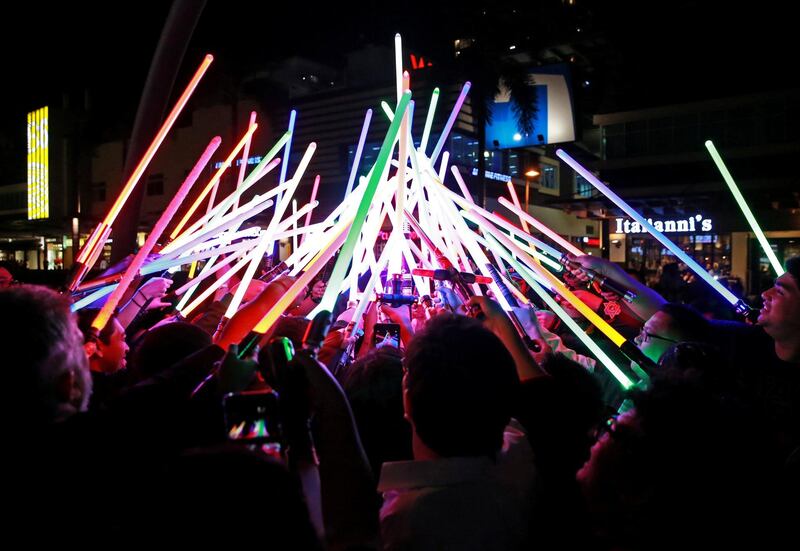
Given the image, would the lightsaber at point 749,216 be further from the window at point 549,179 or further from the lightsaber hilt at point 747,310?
the window at point 549,179

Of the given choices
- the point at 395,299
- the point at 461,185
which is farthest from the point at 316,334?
the point at 461,185

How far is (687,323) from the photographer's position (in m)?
3.86

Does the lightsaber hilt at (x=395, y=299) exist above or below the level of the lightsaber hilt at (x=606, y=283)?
below

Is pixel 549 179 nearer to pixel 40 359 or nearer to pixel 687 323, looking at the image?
pixel 687 323

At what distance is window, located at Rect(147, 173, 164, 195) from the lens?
100ft

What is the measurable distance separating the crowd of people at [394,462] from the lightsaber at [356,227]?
379mm

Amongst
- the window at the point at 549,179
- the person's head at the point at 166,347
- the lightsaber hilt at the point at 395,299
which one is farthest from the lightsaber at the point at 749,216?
the window at the point at 549,179

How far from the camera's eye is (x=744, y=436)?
1785 millimetres

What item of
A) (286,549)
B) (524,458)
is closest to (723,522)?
(524,458)

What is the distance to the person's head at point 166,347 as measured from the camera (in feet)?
10.3

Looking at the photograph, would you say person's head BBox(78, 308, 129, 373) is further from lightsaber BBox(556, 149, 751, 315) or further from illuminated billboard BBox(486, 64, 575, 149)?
illuminated billboard BBox(486, 64, 575, 149)

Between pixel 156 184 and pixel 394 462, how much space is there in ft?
105

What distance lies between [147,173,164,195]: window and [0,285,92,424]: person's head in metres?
31.2

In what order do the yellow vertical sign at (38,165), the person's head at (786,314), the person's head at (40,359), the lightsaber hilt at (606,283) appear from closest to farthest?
the person's head at (40,359) → the person's head at (786,314) → the lightsaber hilt at (606,283) → the yellow vertical sign at (38,165)
